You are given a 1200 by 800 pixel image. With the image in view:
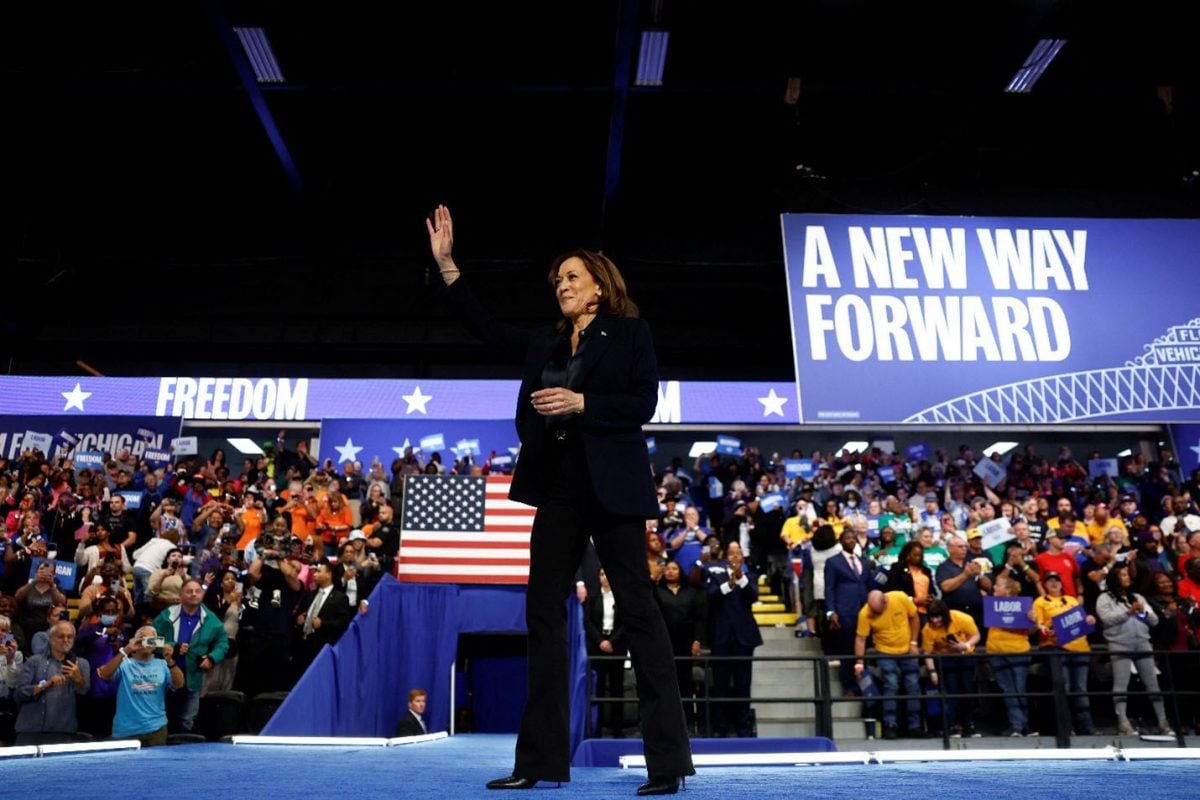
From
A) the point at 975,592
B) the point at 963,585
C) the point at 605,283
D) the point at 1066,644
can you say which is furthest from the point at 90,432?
the point at 605,283

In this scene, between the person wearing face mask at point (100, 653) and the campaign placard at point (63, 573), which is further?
the campaign placard at point (63, 573)

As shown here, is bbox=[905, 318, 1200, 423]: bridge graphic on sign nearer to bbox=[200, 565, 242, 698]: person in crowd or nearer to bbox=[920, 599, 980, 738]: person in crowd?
bbox=[920, 599, 980, 738]: person in crowd

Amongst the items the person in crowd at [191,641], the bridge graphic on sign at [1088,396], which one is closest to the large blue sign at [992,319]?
the bridge graphic on sign at [1088,396]

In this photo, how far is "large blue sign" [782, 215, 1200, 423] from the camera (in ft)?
36.4

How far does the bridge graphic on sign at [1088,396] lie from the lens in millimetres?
11086

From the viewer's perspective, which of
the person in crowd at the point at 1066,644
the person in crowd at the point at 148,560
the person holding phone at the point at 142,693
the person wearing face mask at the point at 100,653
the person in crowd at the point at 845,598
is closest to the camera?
the person holding phone at the point at 142,693

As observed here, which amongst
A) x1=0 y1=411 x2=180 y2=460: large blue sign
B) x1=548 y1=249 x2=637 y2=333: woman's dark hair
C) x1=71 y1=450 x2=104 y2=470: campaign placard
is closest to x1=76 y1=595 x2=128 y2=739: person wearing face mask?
x1=71 y1=450 x2=104 y2=470: campaign placard

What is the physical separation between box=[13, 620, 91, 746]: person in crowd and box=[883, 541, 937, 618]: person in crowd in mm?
6477

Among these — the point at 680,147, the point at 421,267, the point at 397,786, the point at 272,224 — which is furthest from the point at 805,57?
the point at 397,786

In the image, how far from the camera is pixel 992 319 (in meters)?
11.3

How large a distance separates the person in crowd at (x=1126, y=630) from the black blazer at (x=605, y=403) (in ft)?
23.6

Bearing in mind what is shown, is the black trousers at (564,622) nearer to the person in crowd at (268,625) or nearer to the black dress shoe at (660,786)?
the black dress shoe at (660,786)

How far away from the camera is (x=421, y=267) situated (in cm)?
1705

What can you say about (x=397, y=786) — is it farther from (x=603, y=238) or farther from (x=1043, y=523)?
(x=603, y=238)
